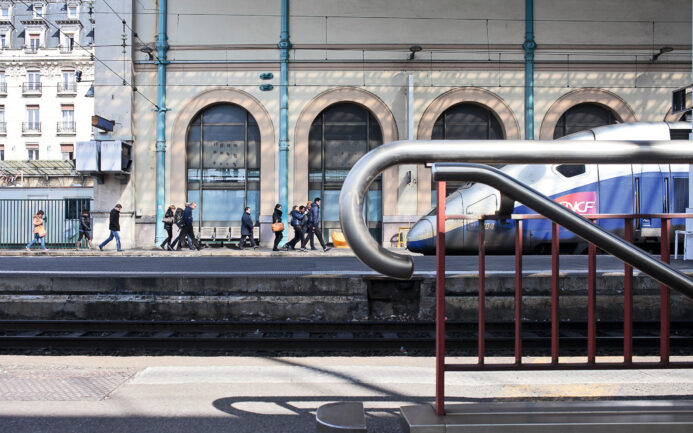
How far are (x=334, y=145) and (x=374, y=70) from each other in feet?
10.6

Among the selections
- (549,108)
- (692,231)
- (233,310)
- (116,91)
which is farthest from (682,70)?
(116,91)

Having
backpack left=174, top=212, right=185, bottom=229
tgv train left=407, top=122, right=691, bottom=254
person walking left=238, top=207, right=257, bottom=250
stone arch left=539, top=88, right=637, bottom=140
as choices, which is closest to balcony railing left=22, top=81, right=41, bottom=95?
backpack left=174, top=212, right=185, bottom=229

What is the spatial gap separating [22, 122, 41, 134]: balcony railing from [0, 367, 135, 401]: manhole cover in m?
47.7

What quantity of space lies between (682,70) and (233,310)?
20.3 metres

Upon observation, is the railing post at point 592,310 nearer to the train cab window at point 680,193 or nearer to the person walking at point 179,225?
the train cab window at point 680,193

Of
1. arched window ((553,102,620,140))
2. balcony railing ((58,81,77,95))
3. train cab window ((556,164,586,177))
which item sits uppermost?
balcony railing ((58,81,77,95))

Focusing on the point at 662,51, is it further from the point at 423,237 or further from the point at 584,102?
the point at 423,237

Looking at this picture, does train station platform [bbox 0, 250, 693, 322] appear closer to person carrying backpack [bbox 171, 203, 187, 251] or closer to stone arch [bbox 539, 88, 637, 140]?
person carrying backpack [bbox 171, 203, 187, 251]

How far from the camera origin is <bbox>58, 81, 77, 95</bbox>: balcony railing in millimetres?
45438

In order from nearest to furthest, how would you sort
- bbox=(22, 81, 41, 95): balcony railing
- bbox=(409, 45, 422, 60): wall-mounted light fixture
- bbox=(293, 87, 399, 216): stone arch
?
bbox=(409, 45, 422, 60): wall-mounted light fixture, bbox=(293, 87, 399, 216): stone arch, bbox=(22, 81, 41, 95): balcony railing

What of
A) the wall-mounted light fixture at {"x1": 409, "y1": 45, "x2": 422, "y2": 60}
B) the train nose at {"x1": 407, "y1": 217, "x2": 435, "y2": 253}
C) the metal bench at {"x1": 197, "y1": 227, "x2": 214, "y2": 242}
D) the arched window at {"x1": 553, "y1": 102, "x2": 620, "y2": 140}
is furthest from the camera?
the arched window at {"x1": 553, "y1": 102, "x2": 620, "y2": 140}

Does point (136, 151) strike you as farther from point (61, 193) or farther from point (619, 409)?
point (619, 409)

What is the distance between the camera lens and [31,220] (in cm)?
2123

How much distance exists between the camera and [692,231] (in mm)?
10070
